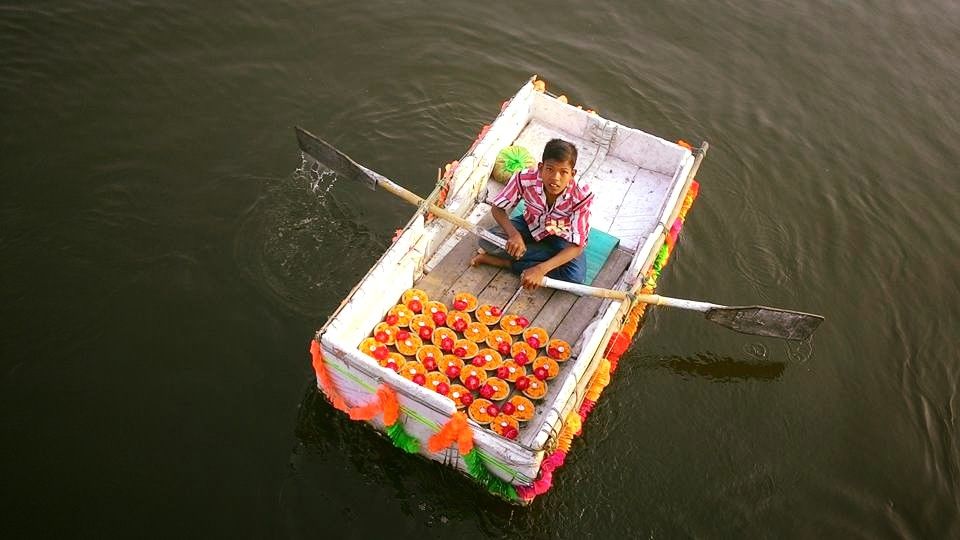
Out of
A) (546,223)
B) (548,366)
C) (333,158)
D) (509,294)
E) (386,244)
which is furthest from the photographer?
(386,244)

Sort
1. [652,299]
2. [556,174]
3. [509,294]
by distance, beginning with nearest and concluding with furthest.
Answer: [556,174], [652,299], [509,294]

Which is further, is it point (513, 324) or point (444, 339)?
point (513, 324)

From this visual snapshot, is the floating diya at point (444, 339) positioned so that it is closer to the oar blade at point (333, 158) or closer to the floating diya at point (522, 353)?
the floating diya at point (522, 353)

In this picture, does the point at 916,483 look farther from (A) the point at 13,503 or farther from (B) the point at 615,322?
(A) the point at 13,503

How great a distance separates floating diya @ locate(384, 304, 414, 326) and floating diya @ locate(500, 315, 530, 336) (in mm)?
755

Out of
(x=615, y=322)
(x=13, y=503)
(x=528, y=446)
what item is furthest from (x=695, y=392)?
(x=13, y=503)

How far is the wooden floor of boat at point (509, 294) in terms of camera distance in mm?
6246

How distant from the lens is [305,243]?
7.17m

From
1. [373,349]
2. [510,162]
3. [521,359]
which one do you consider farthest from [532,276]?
[510,162]

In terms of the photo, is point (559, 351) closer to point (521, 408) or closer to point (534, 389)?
point (534, 389)

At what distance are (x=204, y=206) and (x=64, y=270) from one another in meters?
1.39

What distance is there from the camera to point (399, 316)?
19.3ft

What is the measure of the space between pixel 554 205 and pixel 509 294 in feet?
2.84

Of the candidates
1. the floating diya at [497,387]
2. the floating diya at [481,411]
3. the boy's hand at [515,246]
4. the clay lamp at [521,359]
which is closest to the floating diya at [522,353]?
the clay lamp at [521,359]
